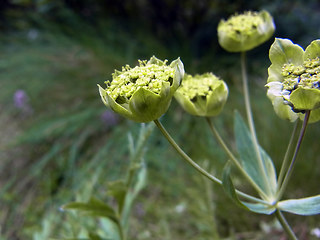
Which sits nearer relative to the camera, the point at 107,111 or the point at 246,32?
the point at 246,32

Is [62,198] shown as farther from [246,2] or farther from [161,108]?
[246,2]

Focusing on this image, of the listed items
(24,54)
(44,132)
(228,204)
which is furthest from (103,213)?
(24,54)

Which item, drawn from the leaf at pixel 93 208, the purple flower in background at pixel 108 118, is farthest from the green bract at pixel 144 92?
the purple flower in background at pixel 108 118

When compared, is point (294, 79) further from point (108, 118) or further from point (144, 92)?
point (108, 118)

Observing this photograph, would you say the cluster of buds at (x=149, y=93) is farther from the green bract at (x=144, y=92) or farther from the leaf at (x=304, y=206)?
the leaf at (x=304, y=206)

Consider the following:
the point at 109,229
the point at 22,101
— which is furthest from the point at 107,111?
the point at 109,229
